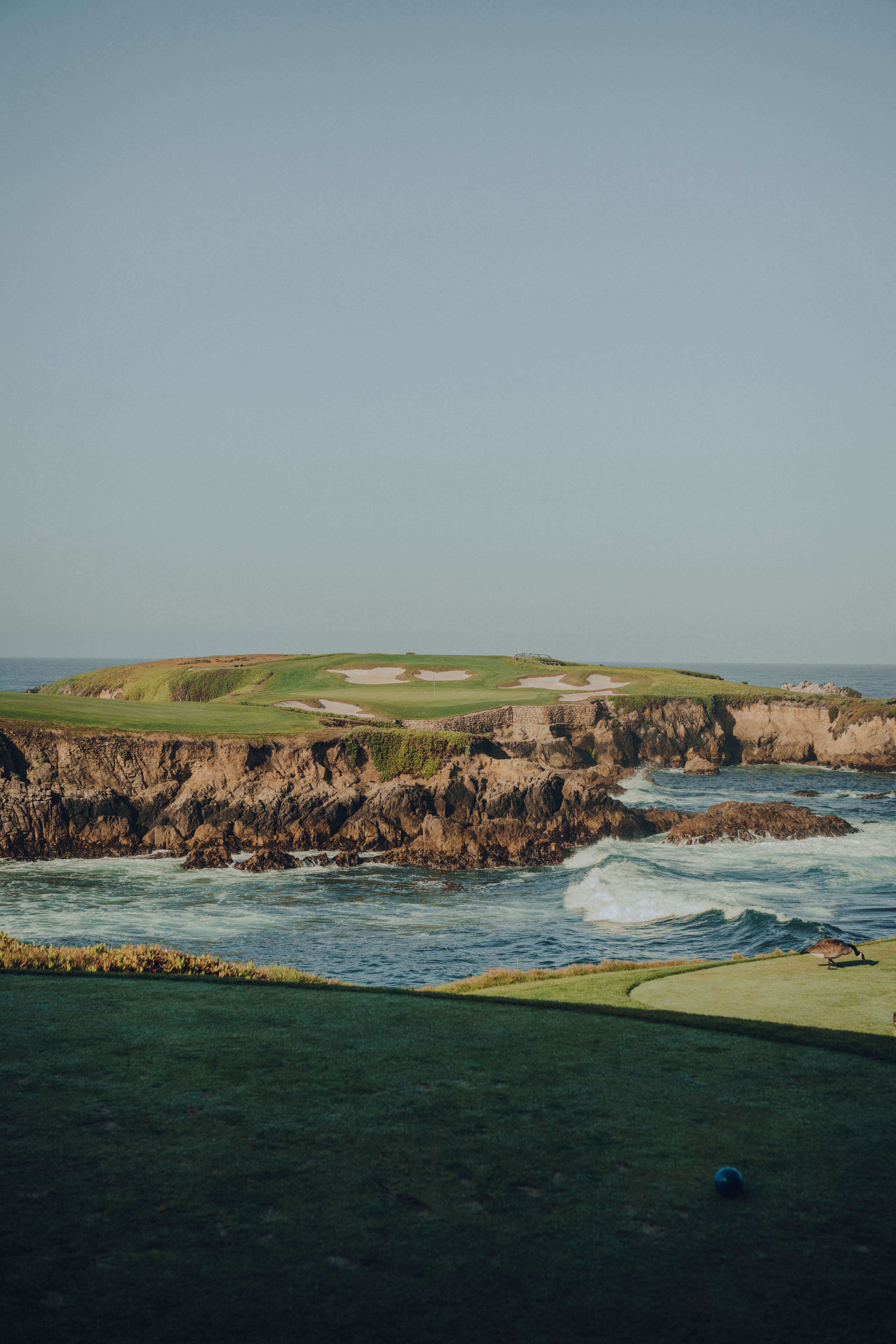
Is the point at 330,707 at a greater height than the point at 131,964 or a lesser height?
greater

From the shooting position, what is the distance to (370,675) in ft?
276

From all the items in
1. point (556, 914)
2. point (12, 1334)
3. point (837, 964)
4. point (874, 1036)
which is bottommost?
point (556, 914)

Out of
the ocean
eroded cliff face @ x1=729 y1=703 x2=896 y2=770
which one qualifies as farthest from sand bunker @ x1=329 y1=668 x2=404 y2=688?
the ocean

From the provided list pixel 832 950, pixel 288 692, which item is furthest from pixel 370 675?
pixel 832 950

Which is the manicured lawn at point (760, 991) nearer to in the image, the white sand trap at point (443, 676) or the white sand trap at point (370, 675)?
the white sand trap at point (370, 675)

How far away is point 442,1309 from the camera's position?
419cm

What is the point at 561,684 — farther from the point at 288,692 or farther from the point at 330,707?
the point at 330,707

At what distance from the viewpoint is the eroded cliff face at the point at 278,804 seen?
36.2m

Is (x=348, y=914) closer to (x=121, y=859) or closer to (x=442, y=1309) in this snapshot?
(x=121, y=859)

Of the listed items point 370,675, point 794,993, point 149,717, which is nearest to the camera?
point 794,993

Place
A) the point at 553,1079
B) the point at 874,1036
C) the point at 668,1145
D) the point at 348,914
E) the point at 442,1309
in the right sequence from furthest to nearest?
the point at 348,914 < the point at 874,1036 < the point at 553,1079 < the point at 668,1145 < the point at 442,1309

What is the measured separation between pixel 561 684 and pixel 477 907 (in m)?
52.6

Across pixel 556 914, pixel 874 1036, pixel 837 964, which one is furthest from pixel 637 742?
pixel 874 1036

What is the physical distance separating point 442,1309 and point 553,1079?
3441mm
